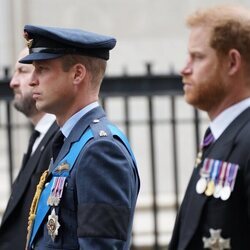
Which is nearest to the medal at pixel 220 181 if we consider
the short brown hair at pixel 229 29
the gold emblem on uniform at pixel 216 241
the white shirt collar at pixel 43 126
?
the gold emblem on uniform at pixel 216 241

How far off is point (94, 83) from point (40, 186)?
0.44 m

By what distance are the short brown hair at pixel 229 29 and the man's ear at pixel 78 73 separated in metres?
0.49

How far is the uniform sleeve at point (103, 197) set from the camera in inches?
136

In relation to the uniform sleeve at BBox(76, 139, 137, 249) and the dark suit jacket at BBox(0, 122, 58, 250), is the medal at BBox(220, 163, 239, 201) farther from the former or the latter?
the dark suit jacket at BBox(0, 122, 58, 250)

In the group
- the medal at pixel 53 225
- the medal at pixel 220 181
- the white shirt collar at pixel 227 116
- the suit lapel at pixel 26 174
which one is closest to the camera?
the medal at pixel 53 225

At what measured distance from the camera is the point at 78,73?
3740 mm

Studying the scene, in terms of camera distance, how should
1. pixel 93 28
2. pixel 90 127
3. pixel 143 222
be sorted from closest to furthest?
pixel 90 127, pixel 143 222, pixel 93 28

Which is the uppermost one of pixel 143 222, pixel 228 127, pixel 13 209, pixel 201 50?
pixel 201 50

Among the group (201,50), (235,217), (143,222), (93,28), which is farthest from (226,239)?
(93,28)

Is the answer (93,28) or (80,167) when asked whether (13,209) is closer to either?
(80,167)

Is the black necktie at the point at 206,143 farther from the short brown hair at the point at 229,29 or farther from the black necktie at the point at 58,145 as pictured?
the black necktie at the point at 58,145

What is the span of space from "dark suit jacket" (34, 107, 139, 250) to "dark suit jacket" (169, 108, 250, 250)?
250mm

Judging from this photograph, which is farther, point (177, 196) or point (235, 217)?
point (177, 196)

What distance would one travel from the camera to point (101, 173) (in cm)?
350
